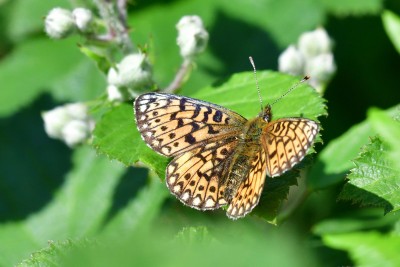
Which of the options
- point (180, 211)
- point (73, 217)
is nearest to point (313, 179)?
point (180, 211)

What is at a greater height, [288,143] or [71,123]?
[288,143]

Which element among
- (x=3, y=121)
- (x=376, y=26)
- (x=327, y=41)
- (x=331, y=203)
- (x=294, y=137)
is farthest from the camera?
(x=376, y=26)

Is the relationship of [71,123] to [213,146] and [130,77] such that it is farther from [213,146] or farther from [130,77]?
[213,146]

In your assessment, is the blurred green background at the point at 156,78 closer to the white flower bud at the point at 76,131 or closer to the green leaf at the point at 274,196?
the white flower bud at the point at 76,131

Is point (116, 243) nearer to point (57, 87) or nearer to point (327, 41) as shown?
point (327, 41)

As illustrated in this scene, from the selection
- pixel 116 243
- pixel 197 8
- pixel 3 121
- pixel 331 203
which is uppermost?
pixel 116 243

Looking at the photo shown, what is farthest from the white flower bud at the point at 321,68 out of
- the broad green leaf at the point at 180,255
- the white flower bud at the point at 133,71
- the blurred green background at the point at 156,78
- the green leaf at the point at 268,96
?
the broad green leaf at the point at 180,255

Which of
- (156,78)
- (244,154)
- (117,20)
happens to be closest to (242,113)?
(244,154)
